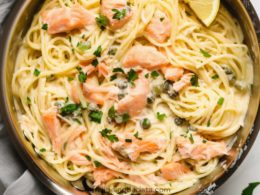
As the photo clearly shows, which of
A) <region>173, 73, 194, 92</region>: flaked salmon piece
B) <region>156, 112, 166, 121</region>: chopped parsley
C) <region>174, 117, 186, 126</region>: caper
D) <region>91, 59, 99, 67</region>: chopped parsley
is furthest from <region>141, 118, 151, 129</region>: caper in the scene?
<region>91, 59, 99, 67</region>: chopped parsley

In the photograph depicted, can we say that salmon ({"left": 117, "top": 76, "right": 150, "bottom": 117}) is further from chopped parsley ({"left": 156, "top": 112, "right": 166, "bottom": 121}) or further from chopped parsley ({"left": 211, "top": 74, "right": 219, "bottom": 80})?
chopped parsley ({"left": 211, "top": 74, "right": 219, "bottom": 80})

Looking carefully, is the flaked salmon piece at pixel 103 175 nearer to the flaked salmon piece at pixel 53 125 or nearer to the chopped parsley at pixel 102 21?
the flaked salmon piece at pixel 53 125

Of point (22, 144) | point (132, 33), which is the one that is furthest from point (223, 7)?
point (22, 144)

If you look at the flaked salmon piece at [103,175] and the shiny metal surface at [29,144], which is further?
the flaked salmon piece at [103,175]

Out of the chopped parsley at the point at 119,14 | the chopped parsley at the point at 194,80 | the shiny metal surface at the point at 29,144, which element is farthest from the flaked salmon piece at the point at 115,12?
the chopped parsley at the point at 194,80

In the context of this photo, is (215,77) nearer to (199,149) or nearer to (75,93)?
(199,149)

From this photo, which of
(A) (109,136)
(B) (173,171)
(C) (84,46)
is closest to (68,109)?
(A) (109,136)
